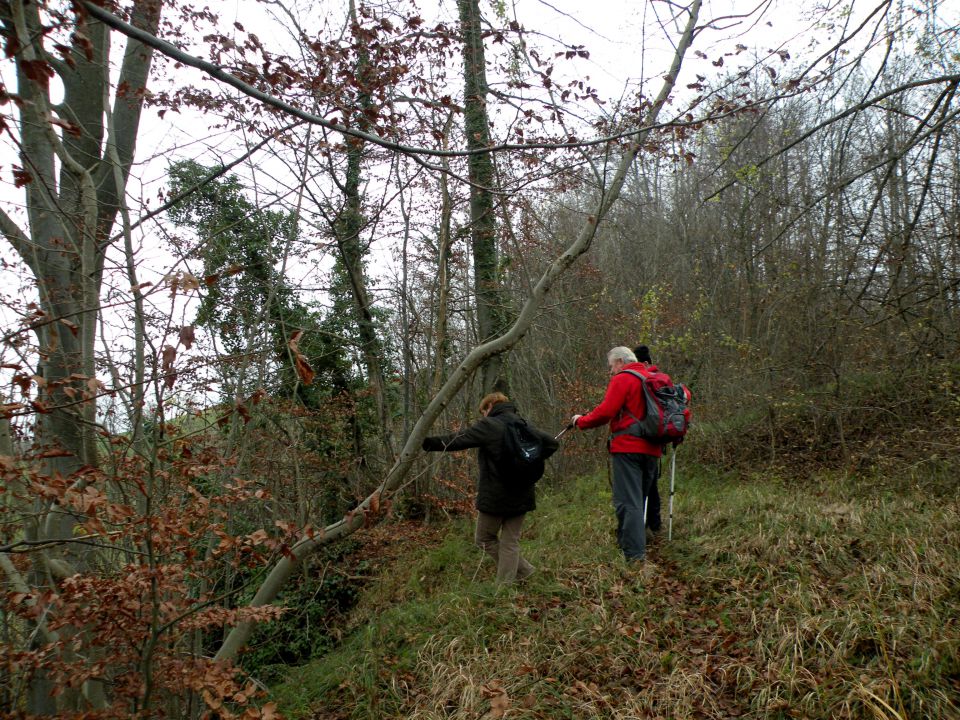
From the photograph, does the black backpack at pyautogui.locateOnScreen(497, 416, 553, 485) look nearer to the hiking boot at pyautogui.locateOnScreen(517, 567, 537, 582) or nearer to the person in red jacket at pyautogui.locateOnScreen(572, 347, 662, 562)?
the person in red jacket at pyautogui.locateOnScreen(572, 347, 662, 562)

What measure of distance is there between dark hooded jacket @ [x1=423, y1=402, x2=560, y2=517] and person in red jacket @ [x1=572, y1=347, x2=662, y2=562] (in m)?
0.54

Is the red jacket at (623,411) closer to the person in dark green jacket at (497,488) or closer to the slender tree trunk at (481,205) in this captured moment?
the person in dark green jacket at (497,488)

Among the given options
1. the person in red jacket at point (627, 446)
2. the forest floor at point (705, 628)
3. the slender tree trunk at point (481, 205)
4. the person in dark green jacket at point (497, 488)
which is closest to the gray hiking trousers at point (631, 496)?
the person in red jacket at point (627, 446)

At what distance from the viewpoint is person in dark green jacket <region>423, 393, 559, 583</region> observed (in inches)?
202

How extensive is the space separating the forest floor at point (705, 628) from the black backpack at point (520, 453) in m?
1.02

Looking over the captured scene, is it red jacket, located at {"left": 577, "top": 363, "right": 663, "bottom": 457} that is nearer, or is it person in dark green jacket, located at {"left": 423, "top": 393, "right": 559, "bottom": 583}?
person in dark green jacket, located at {"left": 423, "top": 393, "right": 559, "bottom": 583}

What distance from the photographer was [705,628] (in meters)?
4.55

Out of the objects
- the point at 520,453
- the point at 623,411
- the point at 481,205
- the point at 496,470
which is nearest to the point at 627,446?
the point at 623,411

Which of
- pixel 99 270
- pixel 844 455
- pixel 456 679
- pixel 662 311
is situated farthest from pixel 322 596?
pixel 662 311

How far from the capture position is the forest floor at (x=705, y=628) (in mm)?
3617

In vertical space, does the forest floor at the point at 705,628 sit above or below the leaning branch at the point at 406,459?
below

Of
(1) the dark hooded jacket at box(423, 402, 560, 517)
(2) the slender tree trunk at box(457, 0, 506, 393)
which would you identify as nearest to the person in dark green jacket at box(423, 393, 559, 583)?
(1) the dark hooded jacket at box(423, 402, 560, 517)

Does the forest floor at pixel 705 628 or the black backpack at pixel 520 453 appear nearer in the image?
the forest floor at pixel 705 628

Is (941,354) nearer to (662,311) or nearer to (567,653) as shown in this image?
(662,311)
